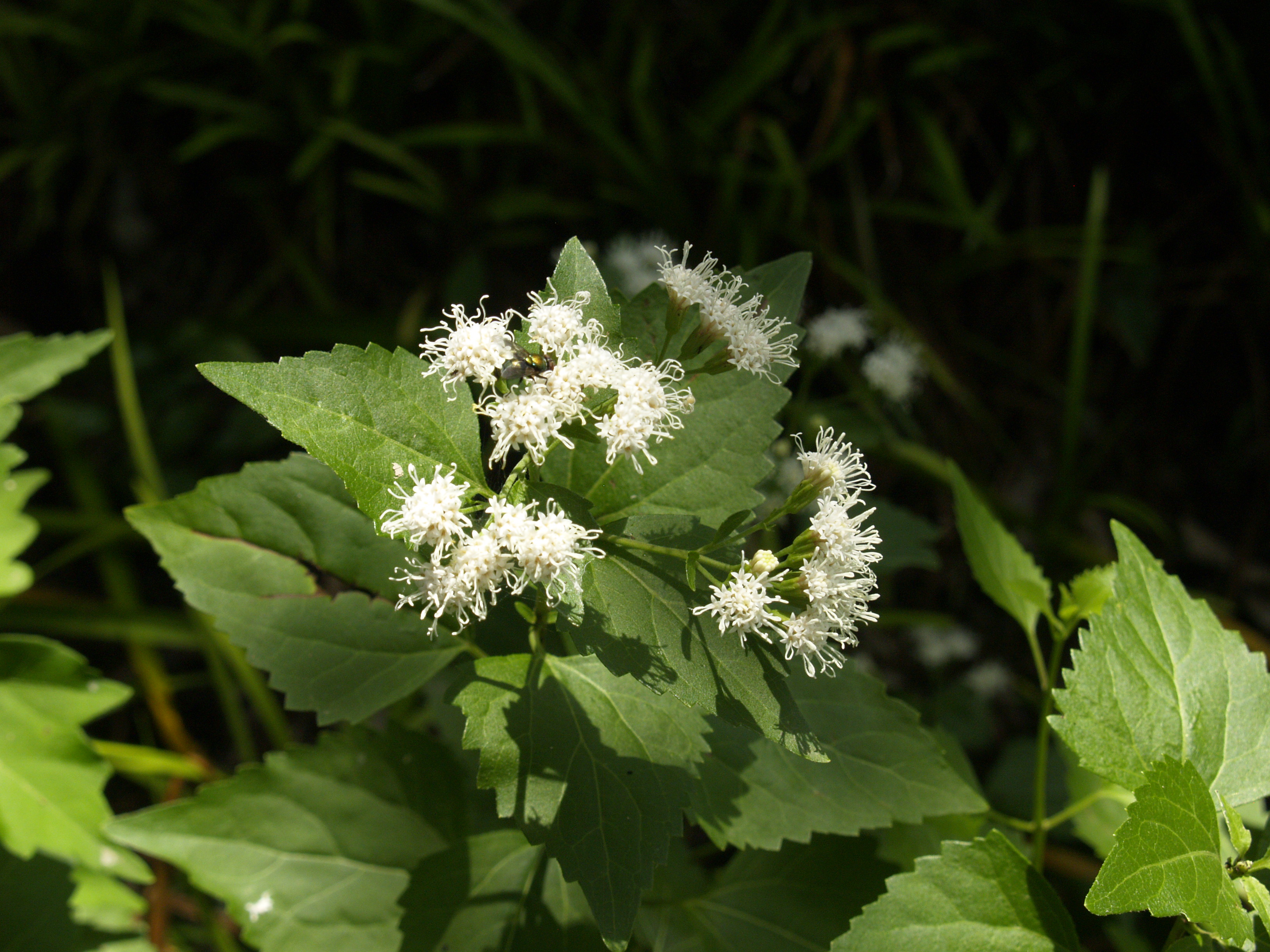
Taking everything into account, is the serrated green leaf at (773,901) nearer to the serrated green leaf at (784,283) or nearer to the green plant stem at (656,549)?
the green plant stem at (656,549)

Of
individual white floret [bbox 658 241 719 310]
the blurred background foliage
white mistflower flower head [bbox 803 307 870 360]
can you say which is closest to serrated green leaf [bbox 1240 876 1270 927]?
individual white floret [bbox 658 241 719 310]

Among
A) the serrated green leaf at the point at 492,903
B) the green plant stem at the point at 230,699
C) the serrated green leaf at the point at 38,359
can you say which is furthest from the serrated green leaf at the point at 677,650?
the green plant stem at the point at 230,699


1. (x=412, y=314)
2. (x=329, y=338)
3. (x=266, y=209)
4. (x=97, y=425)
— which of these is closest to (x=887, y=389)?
(x=412, y=314)

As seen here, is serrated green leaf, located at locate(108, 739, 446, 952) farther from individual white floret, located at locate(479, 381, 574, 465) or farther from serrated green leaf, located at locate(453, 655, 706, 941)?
individual white floret, located at locate(479, 381, 574, 465)

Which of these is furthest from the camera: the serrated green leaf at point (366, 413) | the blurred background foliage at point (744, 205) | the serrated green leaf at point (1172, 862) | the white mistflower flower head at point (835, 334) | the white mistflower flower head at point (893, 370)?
the blurred background foliage at point (744, 205)

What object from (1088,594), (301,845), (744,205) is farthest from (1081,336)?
(301,845)

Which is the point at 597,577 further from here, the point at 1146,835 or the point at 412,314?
→ the point at 412,314
